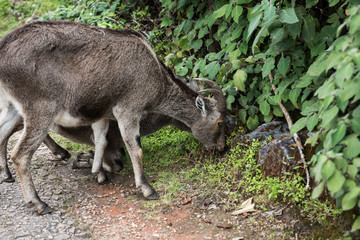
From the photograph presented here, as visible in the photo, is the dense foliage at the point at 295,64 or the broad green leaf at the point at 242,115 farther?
the broad green leaf at the point at 242,115

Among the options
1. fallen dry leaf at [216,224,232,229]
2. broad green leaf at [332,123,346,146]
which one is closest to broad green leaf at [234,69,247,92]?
fallen dry leaf at [216,224,232,229]

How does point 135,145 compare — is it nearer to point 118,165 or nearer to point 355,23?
point 118,165

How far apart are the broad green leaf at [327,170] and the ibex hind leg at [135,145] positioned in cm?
311

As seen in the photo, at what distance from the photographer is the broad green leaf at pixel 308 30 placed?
5164 millimetres

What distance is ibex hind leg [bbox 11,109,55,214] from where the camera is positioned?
5.74 m

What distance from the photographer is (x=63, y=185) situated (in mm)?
6672

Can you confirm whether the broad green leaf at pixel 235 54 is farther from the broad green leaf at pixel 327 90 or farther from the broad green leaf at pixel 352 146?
the broad green leaf at pixel 352 146

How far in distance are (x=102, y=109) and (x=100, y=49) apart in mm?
870

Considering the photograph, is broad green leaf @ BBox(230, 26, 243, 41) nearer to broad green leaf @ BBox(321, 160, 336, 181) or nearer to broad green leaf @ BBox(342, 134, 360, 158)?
broad green leaf @ BBox(342, 134, 360, 158)

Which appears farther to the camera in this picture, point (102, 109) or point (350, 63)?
point (102, 109)

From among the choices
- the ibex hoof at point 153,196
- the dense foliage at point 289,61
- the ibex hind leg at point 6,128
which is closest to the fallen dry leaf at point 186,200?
the ibex hoof at point 153,196

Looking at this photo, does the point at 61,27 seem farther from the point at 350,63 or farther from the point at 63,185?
the point at 350,63

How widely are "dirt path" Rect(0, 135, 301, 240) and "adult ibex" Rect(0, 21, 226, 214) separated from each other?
0.28 meters

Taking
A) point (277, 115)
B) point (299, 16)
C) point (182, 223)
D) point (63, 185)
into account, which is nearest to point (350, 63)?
point (299, 16)
